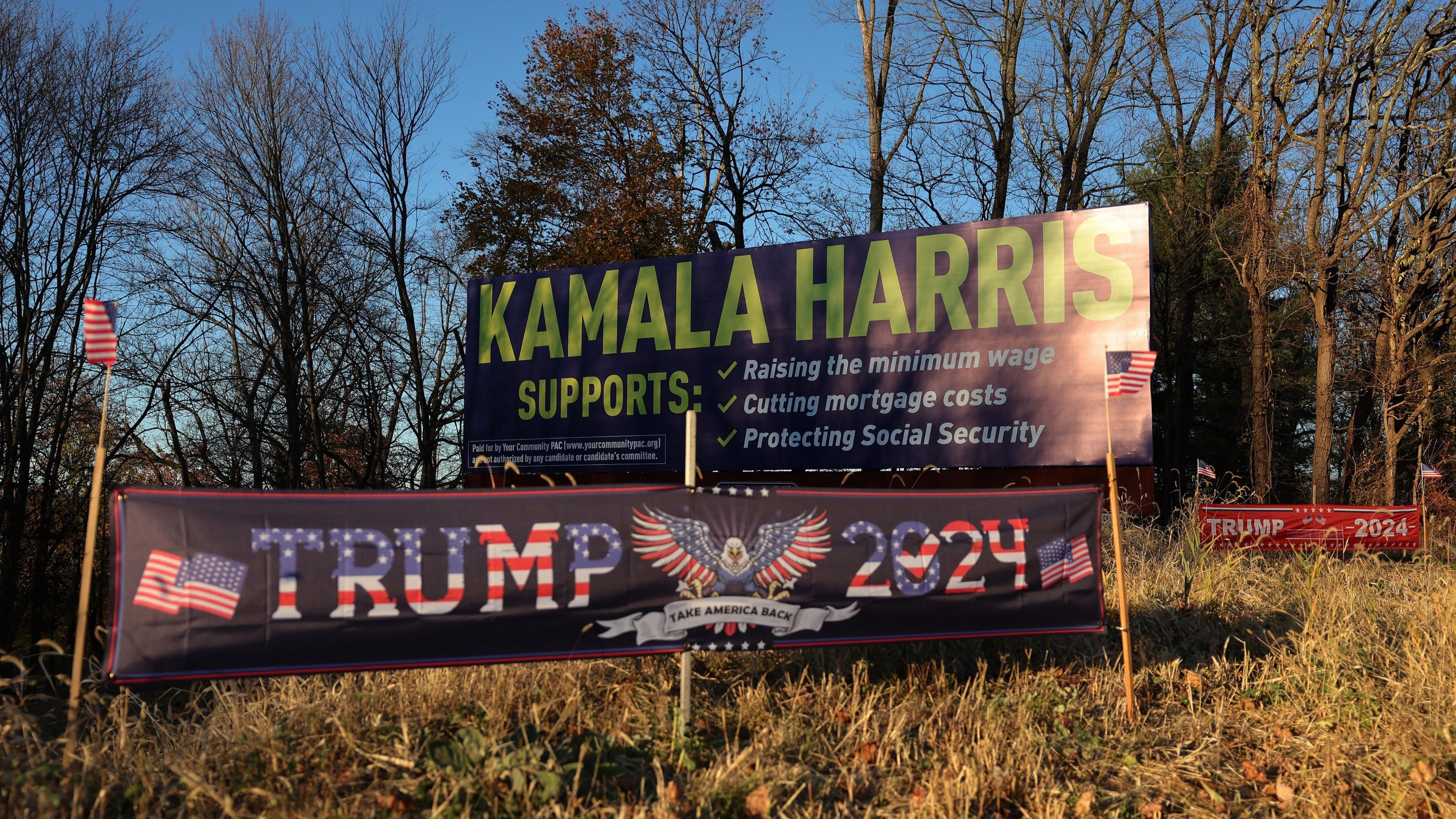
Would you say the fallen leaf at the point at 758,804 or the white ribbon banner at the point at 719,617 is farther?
the white ribbon banner at the point at 719,617

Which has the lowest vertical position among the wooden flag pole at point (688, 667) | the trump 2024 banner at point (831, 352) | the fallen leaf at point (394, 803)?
the fallen leaf at point (394, 803)

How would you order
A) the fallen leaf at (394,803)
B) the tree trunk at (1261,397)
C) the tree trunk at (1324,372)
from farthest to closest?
the tree trunk at (1261,397) → the tree trunk at (1324,372) → the fallen leaf at (394,803)

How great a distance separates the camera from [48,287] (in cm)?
1822

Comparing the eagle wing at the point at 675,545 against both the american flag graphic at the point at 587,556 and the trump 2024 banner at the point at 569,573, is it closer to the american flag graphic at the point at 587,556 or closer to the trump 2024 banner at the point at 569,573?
the trump 2024 banner at the point at 569,573

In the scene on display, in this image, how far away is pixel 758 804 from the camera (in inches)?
183

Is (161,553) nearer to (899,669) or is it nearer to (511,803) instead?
(511,803)

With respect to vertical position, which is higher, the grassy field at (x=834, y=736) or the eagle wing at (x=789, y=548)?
the eagle wing at (x=789, y=548)

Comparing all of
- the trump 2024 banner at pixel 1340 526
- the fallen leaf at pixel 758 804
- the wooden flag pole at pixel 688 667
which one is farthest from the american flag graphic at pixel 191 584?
the trump 2024 banner at pixel 1340 526

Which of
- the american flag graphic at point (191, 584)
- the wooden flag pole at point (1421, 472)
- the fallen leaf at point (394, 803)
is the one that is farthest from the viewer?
the wooden flag pole at point (1421, 472)

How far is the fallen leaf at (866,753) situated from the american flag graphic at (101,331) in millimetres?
4555

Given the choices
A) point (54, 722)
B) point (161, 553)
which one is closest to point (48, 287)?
point (54, 722)

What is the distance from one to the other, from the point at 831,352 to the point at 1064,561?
7252 mm

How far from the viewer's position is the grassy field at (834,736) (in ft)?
14.9

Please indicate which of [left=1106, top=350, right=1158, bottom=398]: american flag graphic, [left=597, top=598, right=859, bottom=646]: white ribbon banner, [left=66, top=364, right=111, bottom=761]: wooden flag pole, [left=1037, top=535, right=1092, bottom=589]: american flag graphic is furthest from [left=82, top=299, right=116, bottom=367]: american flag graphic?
[left=1106, top=350, right=1158, bottom=398]: american flag graphic
